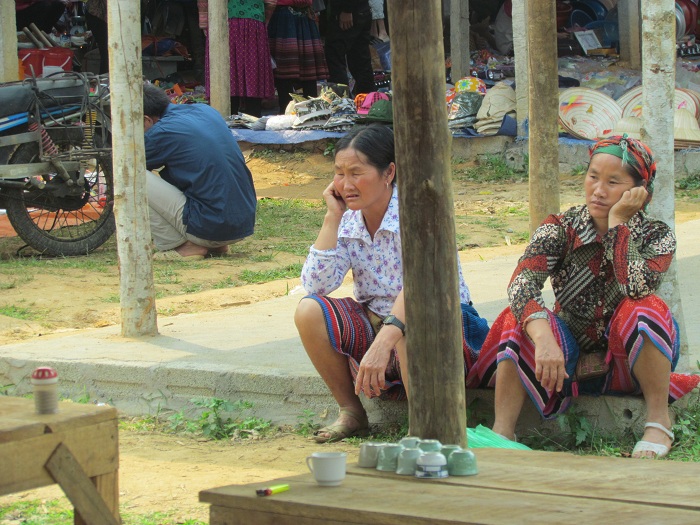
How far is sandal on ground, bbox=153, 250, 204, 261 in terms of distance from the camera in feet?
25.1

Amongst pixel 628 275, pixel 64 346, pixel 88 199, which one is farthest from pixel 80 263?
pixel 628 275

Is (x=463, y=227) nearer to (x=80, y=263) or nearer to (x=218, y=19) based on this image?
(x=80, y=263)

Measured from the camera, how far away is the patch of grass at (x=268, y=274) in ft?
23.1

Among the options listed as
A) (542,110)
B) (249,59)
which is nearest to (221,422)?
(542,110)

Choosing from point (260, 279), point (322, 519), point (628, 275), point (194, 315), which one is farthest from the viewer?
point (260, 279)

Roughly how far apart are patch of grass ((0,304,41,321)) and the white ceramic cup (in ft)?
14.1

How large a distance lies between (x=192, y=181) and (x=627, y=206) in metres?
4.53

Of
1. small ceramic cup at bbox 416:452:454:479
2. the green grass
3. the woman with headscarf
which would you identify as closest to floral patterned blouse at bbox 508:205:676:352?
the woman with headscarf

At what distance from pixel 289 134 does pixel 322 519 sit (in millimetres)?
10224

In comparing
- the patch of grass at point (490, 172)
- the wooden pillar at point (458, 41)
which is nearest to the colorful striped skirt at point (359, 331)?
the patch of grass at point (490, 172)

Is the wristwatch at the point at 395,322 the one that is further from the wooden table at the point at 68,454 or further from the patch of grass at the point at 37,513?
the wooden table at the point at 68,454

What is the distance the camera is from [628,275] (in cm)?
342

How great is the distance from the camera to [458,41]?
42.2 feet

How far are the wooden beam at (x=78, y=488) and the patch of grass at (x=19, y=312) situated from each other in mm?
4037
